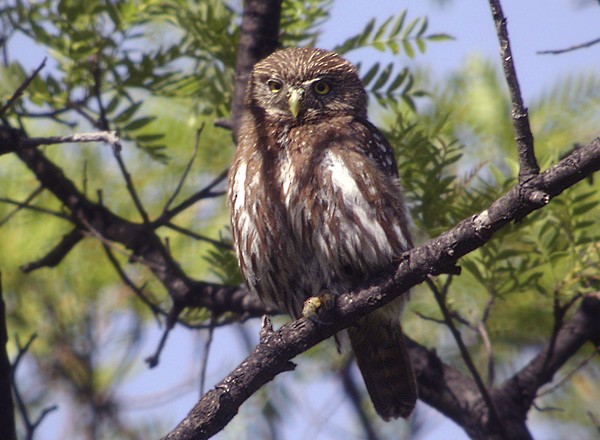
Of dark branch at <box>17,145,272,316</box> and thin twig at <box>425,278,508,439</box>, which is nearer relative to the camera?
thin twig at <box>425,278,508,439</box>

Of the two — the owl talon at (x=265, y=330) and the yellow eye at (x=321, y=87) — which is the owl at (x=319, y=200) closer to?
the yellow eye at (x=321, y=87)

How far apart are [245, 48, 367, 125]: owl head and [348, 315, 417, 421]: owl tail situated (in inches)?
38.9

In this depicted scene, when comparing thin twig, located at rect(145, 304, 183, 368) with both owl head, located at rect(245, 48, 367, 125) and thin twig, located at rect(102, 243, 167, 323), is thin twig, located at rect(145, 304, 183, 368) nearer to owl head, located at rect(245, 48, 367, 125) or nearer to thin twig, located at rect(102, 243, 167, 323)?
thin twig, located at rect(102, 243, 167, 323)

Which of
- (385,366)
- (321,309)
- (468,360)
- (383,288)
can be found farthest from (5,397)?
(468,360)

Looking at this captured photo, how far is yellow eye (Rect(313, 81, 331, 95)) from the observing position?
14.0 ft

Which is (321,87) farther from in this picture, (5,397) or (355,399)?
(5,397)

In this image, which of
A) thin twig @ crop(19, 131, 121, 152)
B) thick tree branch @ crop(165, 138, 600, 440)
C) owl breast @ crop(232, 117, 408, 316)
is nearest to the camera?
thick tree branch @ crop(165, 138, 600, 440)

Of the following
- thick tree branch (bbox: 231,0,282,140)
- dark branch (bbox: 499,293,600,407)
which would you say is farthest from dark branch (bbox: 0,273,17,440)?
dark branch (bbox: 499,293,600,407)

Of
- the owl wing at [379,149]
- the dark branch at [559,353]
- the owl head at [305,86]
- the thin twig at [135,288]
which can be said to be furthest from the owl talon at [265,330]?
the dark branch at [559,353]

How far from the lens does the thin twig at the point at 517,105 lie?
242cm

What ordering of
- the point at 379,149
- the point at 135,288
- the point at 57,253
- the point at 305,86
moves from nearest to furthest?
the point at 379,149 → the point at 135,288 → the point at 305,86 → the point at 57,253

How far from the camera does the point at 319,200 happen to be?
353 centimetres

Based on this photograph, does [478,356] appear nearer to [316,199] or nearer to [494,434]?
[494,434]

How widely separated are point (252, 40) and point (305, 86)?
0.42 m
